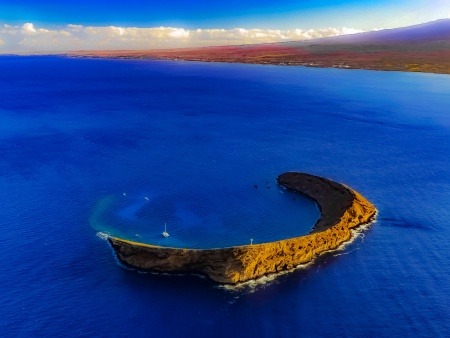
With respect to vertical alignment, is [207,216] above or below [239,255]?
below

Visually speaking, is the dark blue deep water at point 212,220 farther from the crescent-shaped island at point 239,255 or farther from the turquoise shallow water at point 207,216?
the crescent-shaped island at point 239,255

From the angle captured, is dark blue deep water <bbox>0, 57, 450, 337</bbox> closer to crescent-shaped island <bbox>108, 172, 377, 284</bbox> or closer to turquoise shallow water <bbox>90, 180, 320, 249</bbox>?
turquoise shallow water <bbox>90, 180, 320, 249</bbox>

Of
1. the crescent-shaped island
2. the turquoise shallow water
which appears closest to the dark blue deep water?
the turquoise shallow water

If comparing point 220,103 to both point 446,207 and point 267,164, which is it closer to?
point 267,164

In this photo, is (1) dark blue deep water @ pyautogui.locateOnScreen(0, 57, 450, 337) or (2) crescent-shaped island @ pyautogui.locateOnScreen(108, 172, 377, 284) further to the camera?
(2) crescent-shaped island @ pyautogui.locateOnScreen(108, 172, 377, 284)

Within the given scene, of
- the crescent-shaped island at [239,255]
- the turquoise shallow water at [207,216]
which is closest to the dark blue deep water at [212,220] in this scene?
the turquoise shallow water at [207,216]

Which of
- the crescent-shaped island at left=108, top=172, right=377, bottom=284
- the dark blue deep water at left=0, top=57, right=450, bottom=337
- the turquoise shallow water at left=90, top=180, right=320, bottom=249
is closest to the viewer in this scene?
the dark blue deep water at left=0, top=57, right=450, bottom=337

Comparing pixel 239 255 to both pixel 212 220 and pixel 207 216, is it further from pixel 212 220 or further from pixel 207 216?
pixel 207 216

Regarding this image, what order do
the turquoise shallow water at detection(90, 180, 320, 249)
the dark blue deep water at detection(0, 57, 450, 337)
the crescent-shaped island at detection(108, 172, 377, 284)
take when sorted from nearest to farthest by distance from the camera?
the dark blue deep water at detection(0, 57, 450, 337) < the crescent-shaped island at detection(108, 172, 377, 284) < the turquoise shallow water at detection(90, 180, 320, 249)

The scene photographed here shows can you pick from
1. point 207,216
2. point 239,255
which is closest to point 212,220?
point 207,216
